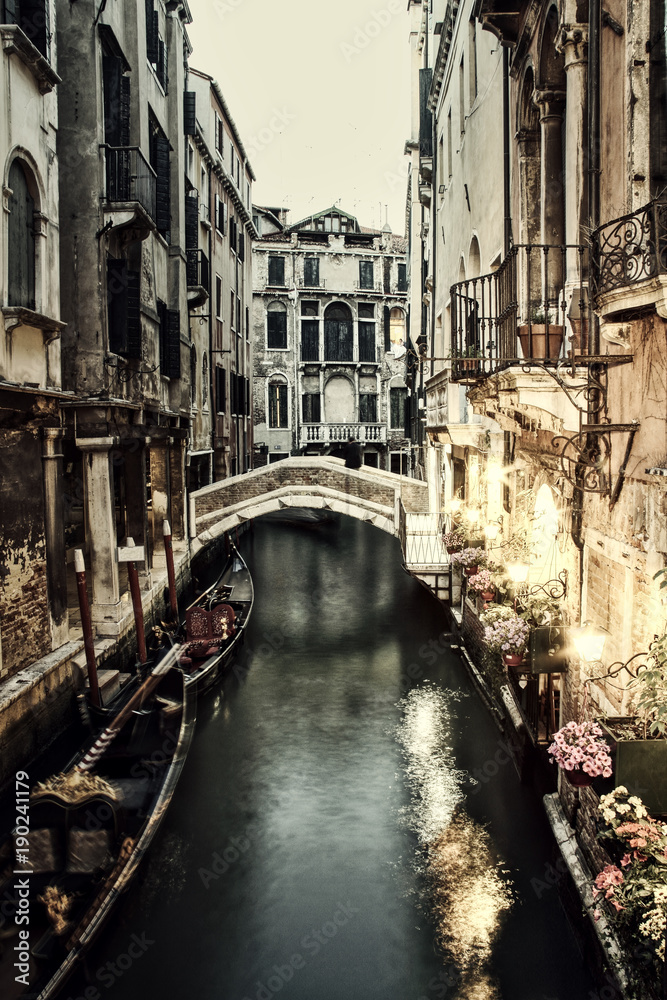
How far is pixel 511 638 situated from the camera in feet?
18.6

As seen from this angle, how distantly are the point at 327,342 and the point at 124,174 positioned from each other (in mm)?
19653

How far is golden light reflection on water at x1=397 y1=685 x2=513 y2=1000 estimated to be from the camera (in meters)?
4.97

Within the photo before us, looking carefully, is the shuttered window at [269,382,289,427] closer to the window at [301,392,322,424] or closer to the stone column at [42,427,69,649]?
the window at [301,392,322,424]

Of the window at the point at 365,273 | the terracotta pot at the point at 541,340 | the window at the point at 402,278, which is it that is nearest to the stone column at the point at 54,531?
the terracotta pot at the point at 541,340

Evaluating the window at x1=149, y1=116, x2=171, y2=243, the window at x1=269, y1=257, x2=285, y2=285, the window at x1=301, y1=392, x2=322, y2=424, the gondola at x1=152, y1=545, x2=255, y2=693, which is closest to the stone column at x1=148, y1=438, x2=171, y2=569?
the gondola at x1=152, y1=545, x2=255, y2=693

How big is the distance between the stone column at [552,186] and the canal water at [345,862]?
4161 millimetres

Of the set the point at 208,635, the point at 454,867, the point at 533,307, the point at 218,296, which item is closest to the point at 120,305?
A: the point at 208,635

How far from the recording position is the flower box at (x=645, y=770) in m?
3.44

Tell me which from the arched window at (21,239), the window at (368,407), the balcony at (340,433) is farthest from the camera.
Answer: the window at (368,407)

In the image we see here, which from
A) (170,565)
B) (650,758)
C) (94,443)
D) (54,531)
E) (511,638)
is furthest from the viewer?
(170,565)

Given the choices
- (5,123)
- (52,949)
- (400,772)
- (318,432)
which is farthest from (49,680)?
(318,432)

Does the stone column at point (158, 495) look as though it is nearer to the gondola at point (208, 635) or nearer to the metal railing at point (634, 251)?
the gondola at point (208, 635)

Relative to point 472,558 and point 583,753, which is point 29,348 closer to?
point 472,558

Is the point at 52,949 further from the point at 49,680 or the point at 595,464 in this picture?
the point at 595,464
